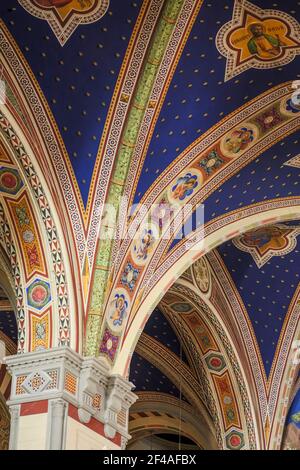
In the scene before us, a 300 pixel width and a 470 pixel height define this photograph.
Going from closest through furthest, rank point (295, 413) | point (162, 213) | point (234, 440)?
point (162, 213)
point (234, 440)
point (295, 413)

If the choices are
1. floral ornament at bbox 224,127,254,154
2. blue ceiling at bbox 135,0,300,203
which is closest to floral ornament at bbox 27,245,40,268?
blue ceiling at bbox 135,0,300,203

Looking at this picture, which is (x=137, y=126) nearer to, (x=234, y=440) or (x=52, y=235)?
(x=52, y=235)

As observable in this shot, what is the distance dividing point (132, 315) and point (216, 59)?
10.7 ft

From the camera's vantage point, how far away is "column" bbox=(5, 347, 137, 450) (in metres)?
11.7

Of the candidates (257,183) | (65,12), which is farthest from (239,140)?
(65,12)

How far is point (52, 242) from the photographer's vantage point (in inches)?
499

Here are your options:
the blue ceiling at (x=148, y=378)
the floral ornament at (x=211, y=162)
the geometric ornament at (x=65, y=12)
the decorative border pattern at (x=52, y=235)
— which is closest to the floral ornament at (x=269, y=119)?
the floral ornament at (x=211, y=162)

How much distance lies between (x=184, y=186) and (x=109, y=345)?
7.78 ft

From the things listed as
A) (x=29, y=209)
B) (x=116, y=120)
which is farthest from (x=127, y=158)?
(x=29, y=209)

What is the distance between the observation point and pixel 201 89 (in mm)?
13289

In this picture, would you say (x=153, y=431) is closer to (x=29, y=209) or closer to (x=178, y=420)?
(x=178, y=420)

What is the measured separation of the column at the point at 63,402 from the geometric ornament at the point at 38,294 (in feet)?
2.23

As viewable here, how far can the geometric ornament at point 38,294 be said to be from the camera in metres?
12.6

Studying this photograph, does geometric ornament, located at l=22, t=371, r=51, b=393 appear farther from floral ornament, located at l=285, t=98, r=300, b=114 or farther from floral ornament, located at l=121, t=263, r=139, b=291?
floral ornament, located at l=285, t=98, r=300, b=114
